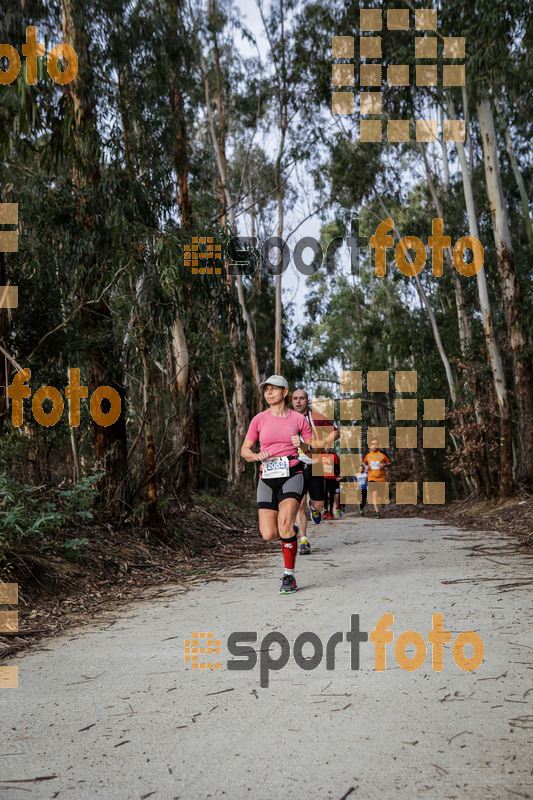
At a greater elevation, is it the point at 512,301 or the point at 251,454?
the point at 512,301

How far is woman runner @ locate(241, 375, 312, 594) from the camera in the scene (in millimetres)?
6867

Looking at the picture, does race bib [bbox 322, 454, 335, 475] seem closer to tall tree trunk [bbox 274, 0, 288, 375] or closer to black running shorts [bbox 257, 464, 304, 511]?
black running shorts [bbox 257, 464, 304, 511]

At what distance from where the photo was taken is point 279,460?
272 inches

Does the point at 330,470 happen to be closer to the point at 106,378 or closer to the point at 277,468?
the point at 106,378

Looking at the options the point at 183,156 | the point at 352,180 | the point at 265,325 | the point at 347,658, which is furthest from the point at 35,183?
the point at 265,325

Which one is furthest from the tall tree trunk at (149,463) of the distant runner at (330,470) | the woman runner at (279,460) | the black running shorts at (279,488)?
the black running shorts at (279,488)

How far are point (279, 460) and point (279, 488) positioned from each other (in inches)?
11.3

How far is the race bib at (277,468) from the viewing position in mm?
6891

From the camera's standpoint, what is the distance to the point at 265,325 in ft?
97.0

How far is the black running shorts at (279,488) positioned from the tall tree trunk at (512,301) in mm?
9473

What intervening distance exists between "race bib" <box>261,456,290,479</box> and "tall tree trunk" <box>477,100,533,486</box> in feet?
31.5

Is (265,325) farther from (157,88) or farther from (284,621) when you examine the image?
(284,621)
